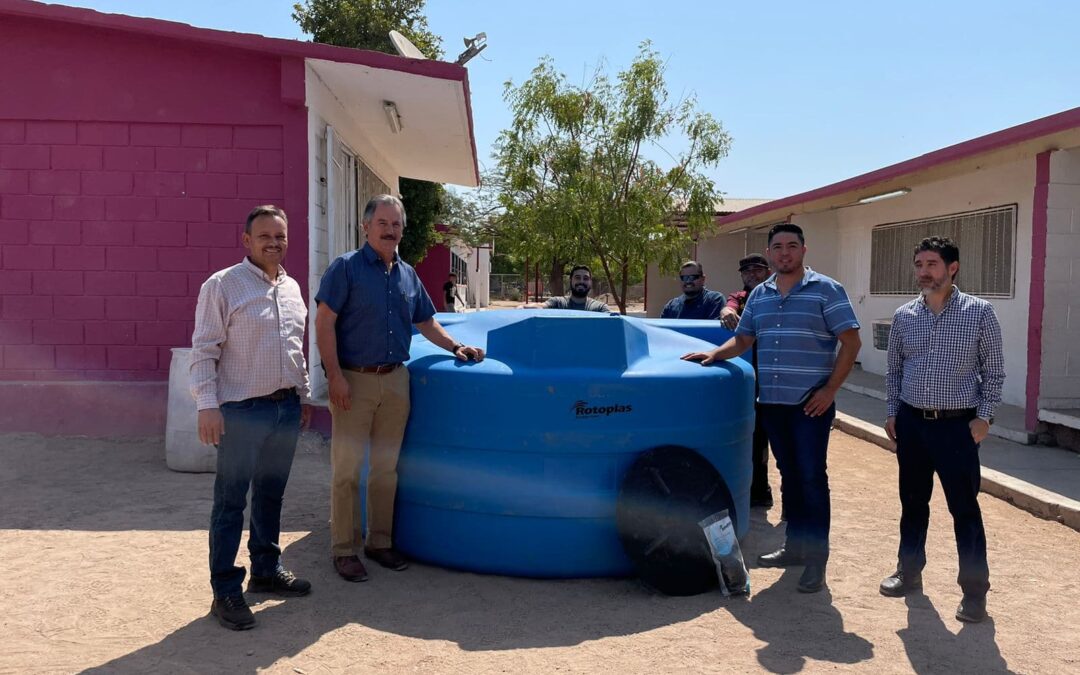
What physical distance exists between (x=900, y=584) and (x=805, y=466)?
726 millimetres

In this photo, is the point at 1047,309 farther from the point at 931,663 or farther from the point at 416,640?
the point at 416,640

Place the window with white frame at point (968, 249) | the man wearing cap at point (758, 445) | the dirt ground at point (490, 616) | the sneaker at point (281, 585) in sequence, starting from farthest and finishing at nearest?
the window with white frame at point (968, 249) < the man wearing cap at point (758, 445) < the sneaker at point (281, 585) < the dirt ground at point (490, 616)

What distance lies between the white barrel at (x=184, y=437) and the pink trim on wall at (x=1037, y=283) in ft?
23.6

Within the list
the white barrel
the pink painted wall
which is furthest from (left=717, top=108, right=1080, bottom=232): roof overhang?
the pink painted wall

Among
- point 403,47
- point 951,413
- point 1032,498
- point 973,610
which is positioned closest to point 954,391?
point 951,413

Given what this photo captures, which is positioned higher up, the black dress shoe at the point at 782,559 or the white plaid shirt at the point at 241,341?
the white plaid shirt at the point at 241,341

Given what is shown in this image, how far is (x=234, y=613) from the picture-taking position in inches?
143

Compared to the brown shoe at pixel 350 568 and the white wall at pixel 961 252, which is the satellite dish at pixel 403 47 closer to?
the brown shoe at pixel 350 568

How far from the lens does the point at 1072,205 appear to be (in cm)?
782

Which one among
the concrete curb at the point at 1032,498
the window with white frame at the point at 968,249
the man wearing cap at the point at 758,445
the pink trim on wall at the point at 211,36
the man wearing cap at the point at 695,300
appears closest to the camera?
the concrete curb at the point at 1032,498

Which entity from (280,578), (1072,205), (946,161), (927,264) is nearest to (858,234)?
(946,161)

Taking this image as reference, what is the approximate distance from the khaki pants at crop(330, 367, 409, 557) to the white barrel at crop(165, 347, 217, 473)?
2596 mm

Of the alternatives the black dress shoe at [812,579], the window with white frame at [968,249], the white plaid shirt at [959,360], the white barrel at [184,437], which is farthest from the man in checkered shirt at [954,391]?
the window with white frame at [968,249]

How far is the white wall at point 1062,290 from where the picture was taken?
7.80 metres
